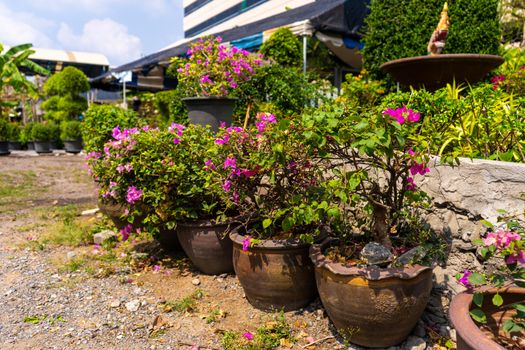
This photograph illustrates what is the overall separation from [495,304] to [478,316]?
0.09 meters

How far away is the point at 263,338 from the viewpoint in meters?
2.29

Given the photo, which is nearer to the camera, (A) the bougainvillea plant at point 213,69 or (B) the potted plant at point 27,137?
→ (A) the bougainvillea plant at point 213,69

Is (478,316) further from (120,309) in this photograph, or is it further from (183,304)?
(120,309)

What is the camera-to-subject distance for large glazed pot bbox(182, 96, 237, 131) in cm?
432

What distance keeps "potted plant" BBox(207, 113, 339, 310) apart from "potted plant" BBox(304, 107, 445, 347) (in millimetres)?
224

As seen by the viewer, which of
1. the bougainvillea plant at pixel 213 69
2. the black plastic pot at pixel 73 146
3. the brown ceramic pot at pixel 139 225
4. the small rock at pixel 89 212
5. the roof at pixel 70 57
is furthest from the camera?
the roof at pixel 70 57

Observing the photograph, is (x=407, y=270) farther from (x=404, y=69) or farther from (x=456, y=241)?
(x=404, y=69)

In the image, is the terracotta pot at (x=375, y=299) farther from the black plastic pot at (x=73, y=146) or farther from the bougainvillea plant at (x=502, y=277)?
the black plastic pot at (x=73, y=146)

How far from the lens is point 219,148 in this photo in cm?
280

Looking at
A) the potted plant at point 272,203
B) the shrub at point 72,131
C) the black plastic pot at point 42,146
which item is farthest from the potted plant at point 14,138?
the potted plant at point 272,203

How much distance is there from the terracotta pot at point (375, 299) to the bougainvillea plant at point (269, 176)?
36cm

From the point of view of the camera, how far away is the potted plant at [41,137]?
45.5ft

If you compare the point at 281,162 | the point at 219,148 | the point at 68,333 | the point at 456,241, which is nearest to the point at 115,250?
the point at 68,333

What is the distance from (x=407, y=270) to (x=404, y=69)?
247cm
